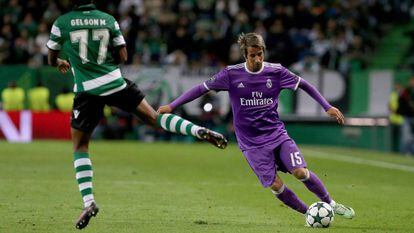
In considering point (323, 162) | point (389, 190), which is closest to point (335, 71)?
point (323, 162)

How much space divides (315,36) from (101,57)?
22.5 meters

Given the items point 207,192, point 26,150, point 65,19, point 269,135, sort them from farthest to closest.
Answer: point 26,150
point 207,192
point 269,135
point 65,19

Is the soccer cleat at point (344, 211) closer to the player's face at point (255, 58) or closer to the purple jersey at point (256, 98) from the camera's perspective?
the purple jersey at point (256, 98)

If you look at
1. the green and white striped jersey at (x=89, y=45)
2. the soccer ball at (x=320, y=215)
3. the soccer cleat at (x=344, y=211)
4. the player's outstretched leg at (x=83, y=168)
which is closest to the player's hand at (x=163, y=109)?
the green and white striped jersey at (x=89, y=45)

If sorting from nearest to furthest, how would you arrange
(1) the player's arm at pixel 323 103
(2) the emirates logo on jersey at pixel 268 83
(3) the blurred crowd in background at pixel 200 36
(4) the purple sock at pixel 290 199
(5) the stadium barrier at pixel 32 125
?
(1) the player's arm at pixel 323 103 < (4) the purple sock at pixel 290 199 < (2) the emirates logo on jersey at pixel 268 83 < (5) the stadium barrier at pixel 32 125 < (3) the blurred crowd in background at pixel 200 36

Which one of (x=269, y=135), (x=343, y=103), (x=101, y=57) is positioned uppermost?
(x=101, y=57)

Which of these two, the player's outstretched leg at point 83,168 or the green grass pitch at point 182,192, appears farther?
the green grass pitch at point 182,192

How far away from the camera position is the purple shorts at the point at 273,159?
10336 millimetres

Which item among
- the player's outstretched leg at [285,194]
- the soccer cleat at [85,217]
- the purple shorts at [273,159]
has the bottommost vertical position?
the player's outstretched leg at [285,194]

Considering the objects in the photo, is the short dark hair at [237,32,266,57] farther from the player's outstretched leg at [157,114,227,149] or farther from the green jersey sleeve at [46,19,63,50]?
the green jersey sleeve at [46,19,63,50]

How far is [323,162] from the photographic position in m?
21.8

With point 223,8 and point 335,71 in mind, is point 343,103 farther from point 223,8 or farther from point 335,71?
point 223,8

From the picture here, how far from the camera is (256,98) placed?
416 inches

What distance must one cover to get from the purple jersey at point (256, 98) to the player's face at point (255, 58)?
131 millimetres
